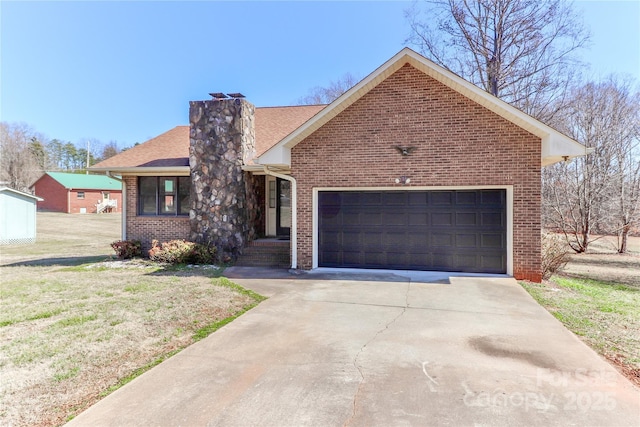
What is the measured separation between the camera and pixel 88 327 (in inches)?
210

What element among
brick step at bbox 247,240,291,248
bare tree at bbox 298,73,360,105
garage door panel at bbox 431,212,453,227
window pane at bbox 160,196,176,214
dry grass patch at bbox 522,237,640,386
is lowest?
dry grass patch at bbox 522,237,640,386

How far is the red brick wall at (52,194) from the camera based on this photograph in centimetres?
3888

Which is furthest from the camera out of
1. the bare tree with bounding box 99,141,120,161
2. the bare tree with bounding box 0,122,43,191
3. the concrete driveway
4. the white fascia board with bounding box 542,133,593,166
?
the bare tree with bounding box 99,141,120,161

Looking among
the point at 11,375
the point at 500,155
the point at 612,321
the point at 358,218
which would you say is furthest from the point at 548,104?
the point at 11,375

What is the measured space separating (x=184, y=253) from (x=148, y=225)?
8.63ft

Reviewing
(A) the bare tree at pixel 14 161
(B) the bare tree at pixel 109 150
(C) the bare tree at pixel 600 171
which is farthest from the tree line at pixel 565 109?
(B) the bare tree at pixel 109 150

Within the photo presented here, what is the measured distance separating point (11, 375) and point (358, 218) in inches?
306

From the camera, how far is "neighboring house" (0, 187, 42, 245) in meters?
18.0

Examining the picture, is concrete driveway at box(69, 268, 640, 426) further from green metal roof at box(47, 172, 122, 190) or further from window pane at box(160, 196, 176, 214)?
green metal roof at box(47, 172, 122, 190)

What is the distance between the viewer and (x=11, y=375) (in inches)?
149

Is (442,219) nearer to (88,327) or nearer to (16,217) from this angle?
(88,327)

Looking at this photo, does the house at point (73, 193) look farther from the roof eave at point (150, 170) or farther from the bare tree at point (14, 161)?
the roof eave at point (150, 170)

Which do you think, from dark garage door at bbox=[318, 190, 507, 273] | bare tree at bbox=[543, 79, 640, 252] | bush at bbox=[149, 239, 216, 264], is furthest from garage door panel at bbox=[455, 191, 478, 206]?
bare tree at bbox=[543, 79, 640, 252]

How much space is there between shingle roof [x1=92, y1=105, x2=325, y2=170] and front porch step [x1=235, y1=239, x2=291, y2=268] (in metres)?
3.19
